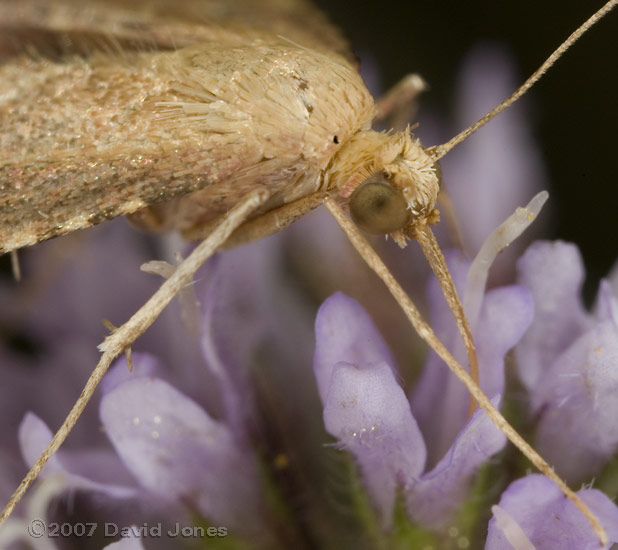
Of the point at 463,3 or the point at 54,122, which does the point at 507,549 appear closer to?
the point at 54,122

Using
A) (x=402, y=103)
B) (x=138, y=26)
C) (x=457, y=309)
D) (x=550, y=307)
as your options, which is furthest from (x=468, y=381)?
(x=138, y=26)

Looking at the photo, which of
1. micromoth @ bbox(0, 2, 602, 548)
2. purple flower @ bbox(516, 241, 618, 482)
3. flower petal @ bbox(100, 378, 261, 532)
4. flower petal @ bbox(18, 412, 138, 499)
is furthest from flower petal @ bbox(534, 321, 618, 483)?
flower petal @ bbox(18, 412, 138, 499)

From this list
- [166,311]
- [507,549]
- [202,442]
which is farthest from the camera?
[166,311]

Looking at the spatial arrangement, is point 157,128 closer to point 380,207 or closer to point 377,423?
point 380,207

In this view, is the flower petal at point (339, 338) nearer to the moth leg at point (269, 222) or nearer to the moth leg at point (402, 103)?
the moth leg at point (269, 222)

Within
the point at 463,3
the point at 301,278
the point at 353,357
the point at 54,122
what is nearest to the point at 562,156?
the point at 463,3

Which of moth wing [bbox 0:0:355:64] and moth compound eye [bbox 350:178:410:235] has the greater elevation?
moth wing [bbox 0:0:355:64]

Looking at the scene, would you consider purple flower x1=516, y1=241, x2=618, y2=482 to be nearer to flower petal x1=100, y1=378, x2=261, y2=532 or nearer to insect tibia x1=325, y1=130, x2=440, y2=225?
insect tibia x1=325, y1=130, x2=440, y2=225

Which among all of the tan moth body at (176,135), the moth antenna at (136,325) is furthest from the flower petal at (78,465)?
the tan moth body at (176,135)
